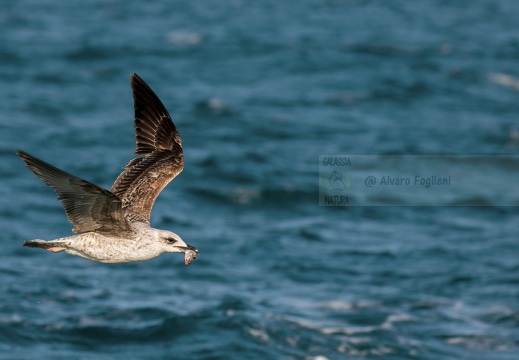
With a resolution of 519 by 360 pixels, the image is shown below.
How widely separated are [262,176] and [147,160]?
47.2ft

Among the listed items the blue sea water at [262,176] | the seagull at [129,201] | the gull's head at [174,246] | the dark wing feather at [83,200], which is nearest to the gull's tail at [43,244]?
the seagull at [129,201]

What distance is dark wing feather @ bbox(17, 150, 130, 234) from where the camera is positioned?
982cm

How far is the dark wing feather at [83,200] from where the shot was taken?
32.2 feet

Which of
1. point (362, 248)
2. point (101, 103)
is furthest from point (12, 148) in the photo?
point (362, 248)

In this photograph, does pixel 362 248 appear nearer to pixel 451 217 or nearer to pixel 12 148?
pixel 451 217

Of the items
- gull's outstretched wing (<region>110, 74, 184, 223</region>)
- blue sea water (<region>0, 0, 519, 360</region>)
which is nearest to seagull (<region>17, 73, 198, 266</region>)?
gull's outstretched wing (<region>110, 74, 184, 223</region>)

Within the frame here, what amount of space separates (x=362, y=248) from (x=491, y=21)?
2492 centimetres

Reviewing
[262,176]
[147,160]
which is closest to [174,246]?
[147,160]

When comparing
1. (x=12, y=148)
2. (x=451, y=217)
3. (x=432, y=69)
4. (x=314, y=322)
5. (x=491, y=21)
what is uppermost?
(x=491, y=21)

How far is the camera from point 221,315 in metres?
19.2

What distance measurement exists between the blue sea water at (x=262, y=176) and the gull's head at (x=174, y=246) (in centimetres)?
758

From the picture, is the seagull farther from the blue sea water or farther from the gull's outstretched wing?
the blue sea water

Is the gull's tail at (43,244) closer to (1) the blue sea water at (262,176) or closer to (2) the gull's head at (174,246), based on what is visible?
(2) the gull's head at (174,246)

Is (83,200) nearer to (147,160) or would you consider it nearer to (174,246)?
(174,246)
